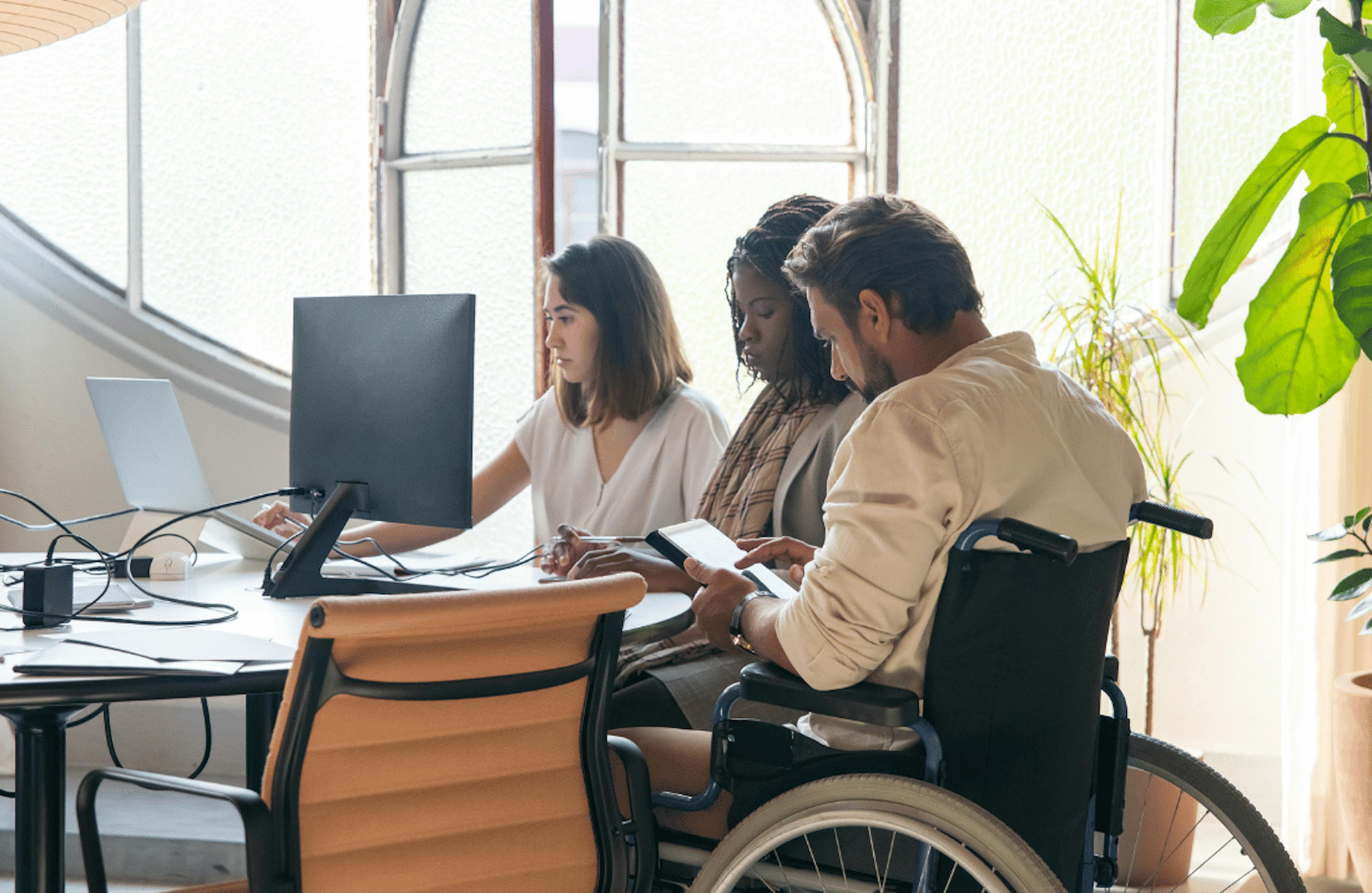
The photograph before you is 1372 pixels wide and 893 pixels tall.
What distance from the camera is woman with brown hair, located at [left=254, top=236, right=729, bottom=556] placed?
2.46m

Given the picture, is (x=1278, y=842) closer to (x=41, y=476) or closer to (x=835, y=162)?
(x=835, y=162)

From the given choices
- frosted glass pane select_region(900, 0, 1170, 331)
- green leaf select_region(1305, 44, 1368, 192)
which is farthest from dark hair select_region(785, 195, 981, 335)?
frosted glass pane select_region(900, 0, 1170, 331)

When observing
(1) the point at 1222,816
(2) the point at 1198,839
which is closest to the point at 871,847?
(1) the point at 1222,816

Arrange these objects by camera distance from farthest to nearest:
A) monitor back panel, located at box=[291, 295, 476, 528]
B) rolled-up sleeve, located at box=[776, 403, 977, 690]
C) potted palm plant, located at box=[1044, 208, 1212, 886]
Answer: potted palm plant, located at box=[1044, 208, 1212, 886] → monitor back panel, located at box=[291, 295, 476, 528] → rolled-up sleeve, located at box=[776, 403, 977, 690]

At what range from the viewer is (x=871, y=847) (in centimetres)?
131

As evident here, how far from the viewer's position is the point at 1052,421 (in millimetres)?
1333

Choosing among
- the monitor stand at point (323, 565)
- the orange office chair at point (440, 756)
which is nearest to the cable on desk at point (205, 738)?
the monitor stand at point (323, 565)

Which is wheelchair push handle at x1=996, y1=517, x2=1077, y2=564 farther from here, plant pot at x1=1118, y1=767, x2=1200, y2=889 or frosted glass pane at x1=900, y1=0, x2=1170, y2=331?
frosted glass pane at x1=900, y1=0, x2=1170, y2=331

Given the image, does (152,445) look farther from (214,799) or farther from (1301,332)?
(1301,332)

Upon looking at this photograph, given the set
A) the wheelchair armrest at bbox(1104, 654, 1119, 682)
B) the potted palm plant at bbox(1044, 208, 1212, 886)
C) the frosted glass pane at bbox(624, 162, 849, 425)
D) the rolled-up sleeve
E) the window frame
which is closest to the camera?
the rolled-up sleeve

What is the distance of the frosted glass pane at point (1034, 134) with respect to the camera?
3037mm

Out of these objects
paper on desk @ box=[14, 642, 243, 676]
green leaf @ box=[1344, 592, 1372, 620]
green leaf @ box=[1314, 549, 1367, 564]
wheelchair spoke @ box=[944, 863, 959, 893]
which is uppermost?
green leaf @ box=[1314, 549, 1367, 564]

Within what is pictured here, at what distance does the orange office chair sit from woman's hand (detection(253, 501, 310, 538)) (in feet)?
3.65

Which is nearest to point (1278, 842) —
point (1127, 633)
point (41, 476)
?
point (1127, 633)
